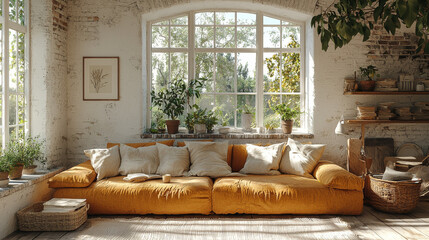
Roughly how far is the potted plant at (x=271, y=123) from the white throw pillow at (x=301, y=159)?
736 millimetres

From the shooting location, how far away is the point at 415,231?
157 inches

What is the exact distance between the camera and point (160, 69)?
6328 millimetres

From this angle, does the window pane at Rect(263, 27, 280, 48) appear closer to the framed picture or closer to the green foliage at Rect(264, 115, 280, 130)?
the green foliage at Rect(264, 115, 280, 130)

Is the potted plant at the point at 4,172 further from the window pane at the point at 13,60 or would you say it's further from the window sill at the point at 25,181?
the window pane at the point at 13,60

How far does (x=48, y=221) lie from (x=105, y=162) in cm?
114

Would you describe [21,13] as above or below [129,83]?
above

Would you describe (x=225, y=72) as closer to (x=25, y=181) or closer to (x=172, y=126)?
(x=172, y=126)

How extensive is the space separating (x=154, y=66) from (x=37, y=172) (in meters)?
2.56

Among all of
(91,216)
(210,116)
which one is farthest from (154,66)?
(91,216)

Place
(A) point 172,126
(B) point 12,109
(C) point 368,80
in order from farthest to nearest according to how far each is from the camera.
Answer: (A) point 172,126 → (C) point 368,80 → (B) point 12,109

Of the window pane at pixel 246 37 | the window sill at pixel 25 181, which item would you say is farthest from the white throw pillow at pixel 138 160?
the window pane at pixel 246 37

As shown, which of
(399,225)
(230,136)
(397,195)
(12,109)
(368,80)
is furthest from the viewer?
(230,136)

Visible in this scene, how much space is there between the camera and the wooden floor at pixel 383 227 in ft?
12.6

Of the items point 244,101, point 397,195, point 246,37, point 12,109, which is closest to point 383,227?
point 397,195
